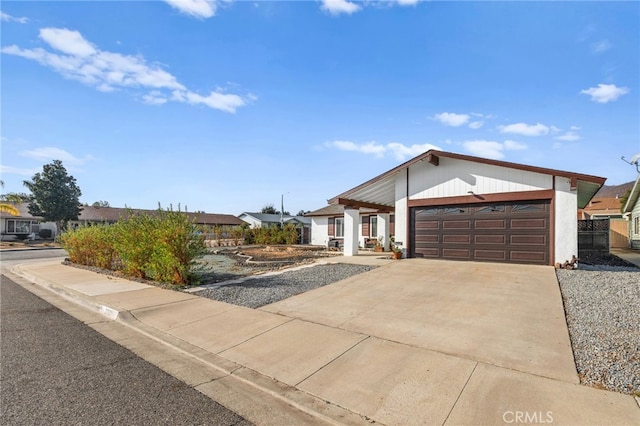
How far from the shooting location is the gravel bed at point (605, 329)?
345 centimetres

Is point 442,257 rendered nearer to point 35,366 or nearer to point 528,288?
point 528,288

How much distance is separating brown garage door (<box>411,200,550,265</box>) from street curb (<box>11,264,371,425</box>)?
35.0 ft

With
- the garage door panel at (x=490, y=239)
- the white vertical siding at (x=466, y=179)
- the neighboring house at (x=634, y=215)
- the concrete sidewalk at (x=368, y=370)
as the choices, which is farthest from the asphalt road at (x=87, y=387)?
the neighboring house at (x=634, y=215)

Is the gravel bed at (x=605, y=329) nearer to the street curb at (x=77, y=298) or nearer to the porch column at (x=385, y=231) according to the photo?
the street curb at (x=77, y=298)

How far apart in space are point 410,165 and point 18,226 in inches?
1948

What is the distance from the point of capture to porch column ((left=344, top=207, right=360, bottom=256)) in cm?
1598

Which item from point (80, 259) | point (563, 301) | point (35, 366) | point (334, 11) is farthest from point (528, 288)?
point (80, 259)

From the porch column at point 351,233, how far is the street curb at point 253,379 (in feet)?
36.0

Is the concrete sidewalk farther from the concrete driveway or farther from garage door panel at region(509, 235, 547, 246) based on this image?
garage door panel at region(509, 235, 547, 246)

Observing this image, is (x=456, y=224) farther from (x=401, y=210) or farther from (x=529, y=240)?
(x=529, y=240)

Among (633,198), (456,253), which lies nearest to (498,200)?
(456,253)

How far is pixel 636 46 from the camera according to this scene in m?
11.5

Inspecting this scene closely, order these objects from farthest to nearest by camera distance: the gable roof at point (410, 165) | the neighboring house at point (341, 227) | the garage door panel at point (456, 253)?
1. the neighboring house at point (341, 227)
2. the garage door panel at point (456, 253)
3. the gable roof at point (410, 165)

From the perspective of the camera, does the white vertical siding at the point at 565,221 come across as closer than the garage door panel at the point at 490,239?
Yes
